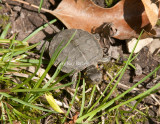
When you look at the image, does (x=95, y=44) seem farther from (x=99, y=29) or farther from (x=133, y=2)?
(x=133, y=2)

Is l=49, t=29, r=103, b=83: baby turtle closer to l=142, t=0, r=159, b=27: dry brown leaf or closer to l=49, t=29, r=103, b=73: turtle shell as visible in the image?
l=49, t=29, r=103, b=73: turtle shell

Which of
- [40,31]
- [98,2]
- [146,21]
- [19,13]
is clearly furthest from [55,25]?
[146,21]

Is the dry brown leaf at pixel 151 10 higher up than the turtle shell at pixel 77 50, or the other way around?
the dry brown leaf at pixel 151 10

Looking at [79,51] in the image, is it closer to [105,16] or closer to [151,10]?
[105,16]

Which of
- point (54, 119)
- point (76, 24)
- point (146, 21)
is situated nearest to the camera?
point (54, 119)

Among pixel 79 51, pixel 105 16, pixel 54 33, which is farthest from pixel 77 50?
pixel 105 16

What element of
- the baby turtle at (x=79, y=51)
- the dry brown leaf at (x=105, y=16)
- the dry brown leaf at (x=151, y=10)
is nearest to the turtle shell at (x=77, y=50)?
the baby turtle at (x=79, y=51)

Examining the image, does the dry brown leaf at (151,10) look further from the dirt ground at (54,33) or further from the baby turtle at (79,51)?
the baby turtle at (79,51)
